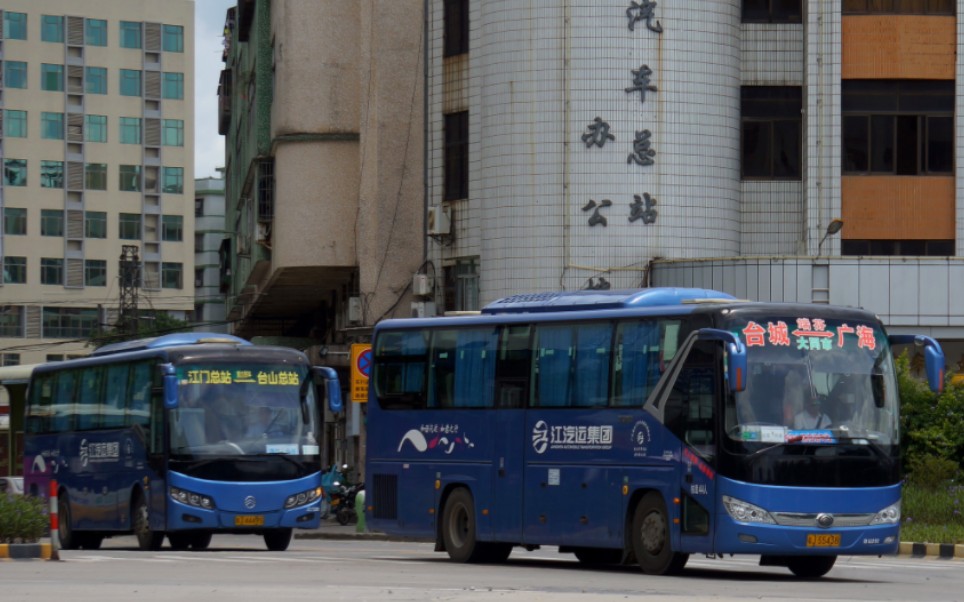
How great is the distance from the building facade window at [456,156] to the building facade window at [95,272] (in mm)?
84768

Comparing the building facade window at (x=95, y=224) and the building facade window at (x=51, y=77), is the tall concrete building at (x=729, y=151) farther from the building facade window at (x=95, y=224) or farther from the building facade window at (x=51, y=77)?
the building facade window at (x=95, y=224)

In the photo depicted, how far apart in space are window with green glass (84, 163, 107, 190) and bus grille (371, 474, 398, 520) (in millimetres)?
99455

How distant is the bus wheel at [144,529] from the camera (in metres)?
27.5

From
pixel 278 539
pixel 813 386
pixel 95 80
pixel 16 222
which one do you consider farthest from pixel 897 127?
pixel 95 80

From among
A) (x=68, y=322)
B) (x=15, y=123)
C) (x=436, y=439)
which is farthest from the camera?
(x=15, y=123)

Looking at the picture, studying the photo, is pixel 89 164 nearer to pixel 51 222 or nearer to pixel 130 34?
pixel 51 222

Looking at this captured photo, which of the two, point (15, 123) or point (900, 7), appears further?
point (15, 123)

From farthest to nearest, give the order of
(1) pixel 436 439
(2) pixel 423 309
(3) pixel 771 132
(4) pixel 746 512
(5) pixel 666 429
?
1. (2) pixel 423 309
2. (3) pixel 771 132
3. (1) pixel 436 439
4. (5) pixel 666 429
5. (4) pixel 746 512

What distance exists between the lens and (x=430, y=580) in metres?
Result: 17.9

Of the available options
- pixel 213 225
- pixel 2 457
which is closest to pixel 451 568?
pixel 2 457

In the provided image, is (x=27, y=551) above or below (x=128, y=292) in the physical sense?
below

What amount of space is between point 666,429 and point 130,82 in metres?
107

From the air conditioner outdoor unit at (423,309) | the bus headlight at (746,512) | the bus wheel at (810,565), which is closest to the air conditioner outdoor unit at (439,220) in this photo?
the air conditioner outdoor unit at (423,309)

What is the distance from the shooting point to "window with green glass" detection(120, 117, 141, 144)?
122312 millimetres
